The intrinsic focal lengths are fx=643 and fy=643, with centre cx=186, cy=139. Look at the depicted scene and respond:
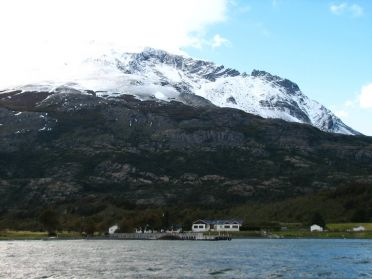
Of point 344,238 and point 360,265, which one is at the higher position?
point 344,238

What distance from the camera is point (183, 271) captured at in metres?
83.2

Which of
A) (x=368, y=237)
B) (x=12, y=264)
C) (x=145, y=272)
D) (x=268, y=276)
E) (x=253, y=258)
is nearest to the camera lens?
(x=268, y=276)

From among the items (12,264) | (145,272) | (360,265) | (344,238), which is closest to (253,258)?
(360,265)

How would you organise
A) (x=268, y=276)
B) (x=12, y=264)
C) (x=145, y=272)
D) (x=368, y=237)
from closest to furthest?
(x=268, y=276) < (x=145, y=272) < (x=12, y=264) < (x=368, y=237)

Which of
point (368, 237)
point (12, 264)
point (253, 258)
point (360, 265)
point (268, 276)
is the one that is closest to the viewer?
point (268, 276)

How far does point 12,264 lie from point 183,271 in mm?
31032

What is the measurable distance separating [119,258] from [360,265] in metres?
40.5

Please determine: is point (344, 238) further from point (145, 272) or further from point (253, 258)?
point (145, 272)

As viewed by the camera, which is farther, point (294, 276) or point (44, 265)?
point (44, 265)

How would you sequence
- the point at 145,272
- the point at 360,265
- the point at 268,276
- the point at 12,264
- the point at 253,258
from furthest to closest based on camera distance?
the point at 253,258 → the point at 12,264 → the point at 360,265 → the point at 145,272 → the point at 268,276

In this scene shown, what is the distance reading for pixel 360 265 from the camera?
299 feet

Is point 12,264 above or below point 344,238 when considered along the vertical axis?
below

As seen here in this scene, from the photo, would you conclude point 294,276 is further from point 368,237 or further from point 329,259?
point 368,237

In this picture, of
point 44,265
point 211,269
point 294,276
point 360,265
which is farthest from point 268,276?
point 44,265
